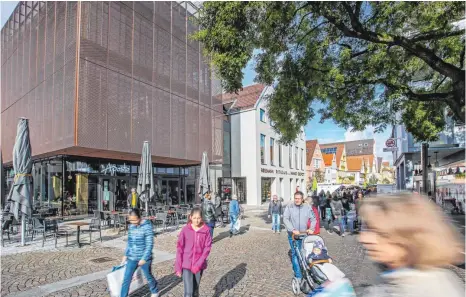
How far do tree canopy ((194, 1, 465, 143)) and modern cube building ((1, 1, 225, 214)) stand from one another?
529 cm

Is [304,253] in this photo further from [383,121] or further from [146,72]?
[146,72]

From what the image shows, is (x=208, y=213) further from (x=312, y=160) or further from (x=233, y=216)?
(x=312, y=160)

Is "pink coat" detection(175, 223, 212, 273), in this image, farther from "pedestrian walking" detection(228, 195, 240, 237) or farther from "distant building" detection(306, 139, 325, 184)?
"distant building" detection(306, 139, 325, 184)

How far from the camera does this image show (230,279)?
253 inches

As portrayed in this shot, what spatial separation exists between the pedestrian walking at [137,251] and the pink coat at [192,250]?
666 millimetres

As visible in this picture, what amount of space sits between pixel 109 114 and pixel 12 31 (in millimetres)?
14593

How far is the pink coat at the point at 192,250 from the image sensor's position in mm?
4375

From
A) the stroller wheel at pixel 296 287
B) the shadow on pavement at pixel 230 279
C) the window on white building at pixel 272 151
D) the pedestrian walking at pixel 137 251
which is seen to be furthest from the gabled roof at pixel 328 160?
the pedestrian walking at pixel 137 251

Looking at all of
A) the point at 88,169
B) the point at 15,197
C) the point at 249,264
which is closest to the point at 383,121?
the point at 249,264

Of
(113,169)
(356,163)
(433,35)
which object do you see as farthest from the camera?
(356,163)

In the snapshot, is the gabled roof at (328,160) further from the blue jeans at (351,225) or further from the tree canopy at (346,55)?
the tree canopy at (346,55)

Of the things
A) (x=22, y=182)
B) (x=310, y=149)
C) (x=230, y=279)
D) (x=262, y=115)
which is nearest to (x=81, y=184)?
(x=22, y=182)

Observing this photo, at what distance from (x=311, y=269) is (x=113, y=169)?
17.3 m

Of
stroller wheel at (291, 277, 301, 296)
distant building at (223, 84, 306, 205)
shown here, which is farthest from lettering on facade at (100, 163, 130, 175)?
stroller wheel at (291, 277, 301, 296)
